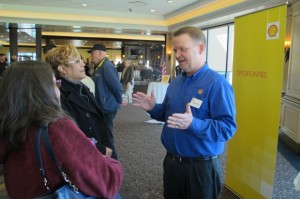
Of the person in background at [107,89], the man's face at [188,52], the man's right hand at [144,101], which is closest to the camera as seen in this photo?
the man's face at [188,52]

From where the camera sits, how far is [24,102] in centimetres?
93

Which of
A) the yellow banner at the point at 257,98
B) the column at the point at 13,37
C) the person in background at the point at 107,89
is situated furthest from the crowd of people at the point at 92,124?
the column at the point at 13,37

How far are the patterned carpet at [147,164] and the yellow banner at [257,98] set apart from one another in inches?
18.5

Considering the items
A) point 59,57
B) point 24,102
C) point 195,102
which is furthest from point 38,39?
point 24,102

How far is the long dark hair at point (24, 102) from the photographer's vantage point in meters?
0.90

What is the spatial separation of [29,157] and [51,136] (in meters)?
0.12

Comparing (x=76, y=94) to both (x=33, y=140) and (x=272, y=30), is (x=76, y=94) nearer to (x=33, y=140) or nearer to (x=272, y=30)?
(x=33, y=140)

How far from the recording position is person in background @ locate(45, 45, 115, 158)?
172cm

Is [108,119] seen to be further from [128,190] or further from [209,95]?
[209,95]

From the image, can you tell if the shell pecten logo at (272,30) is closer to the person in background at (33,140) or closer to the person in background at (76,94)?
the person in background at (76,94)

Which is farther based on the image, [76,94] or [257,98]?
[257,98]

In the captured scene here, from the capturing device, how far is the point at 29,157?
91 cm

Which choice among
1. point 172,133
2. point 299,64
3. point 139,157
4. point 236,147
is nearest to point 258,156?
point 236,147

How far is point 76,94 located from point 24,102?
0.81 m
